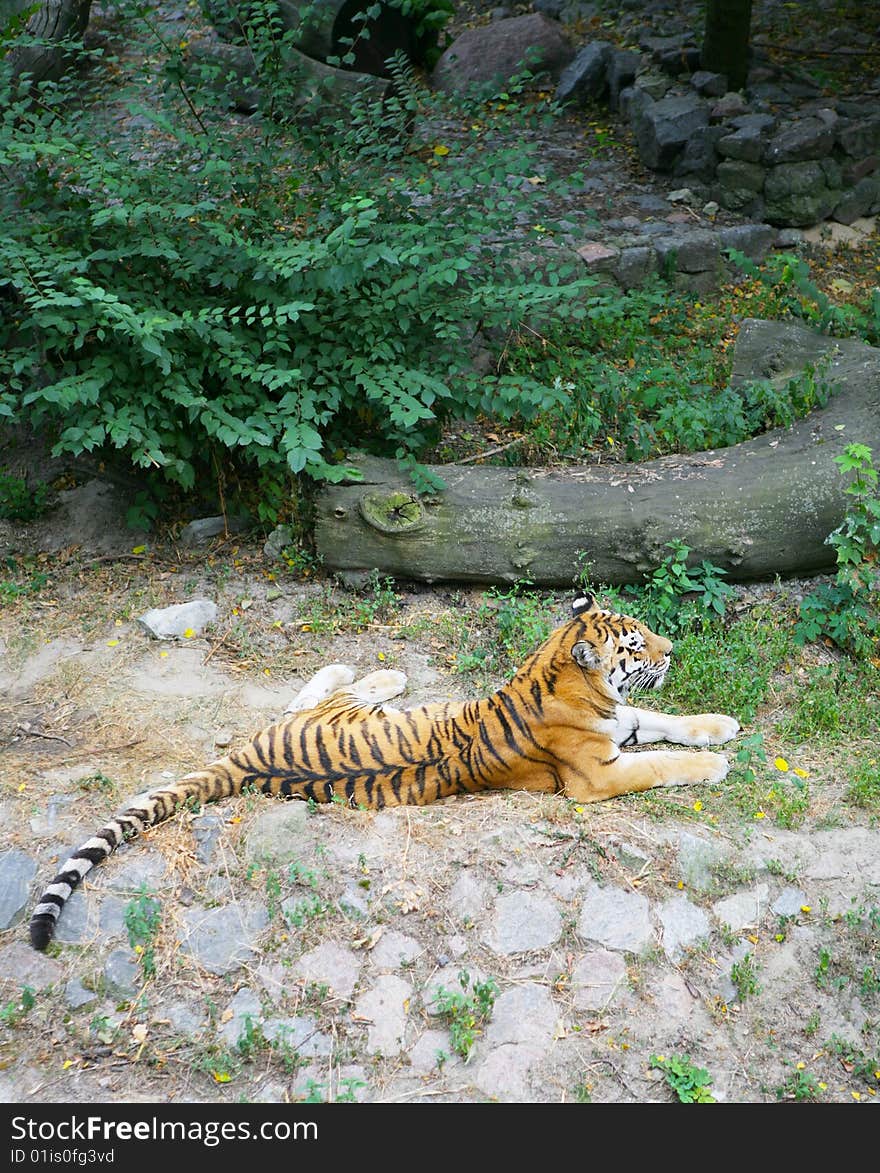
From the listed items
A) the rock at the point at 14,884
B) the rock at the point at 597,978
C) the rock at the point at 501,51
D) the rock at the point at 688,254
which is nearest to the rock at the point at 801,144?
the rock at the point at 688,254

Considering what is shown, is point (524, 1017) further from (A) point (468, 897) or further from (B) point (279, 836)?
(B) point (279, 836)

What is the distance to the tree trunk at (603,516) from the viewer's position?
5.82 metres

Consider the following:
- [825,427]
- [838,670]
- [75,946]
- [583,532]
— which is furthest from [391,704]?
[825,427]

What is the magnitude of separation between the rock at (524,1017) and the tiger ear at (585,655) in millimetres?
1296

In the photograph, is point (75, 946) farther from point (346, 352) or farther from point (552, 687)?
point (346, 352)

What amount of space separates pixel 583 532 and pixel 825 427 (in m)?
1.54

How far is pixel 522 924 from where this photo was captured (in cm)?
407

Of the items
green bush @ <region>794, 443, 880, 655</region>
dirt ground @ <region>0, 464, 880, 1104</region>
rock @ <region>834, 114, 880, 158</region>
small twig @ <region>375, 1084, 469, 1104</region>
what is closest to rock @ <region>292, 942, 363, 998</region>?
dirt ground @ <region>0, 464, 880, 1104</region>

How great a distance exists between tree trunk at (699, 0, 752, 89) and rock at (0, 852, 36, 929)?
355 inches

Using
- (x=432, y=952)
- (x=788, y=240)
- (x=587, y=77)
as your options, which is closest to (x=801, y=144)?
(x=788, y=240)

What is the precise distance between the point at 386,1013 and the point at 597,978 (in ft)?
2.48

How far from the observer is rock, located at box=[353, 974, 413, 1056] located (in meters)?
3.71

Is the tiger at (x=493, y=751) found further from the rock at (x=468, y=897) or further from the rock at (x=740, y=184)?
the rock at (x=740, y=184)

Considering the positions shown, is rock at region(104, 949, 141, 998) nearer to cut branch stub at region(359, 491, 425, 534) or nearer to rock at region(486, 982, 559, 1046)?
rock at region(486, 982, 559, 1046)
